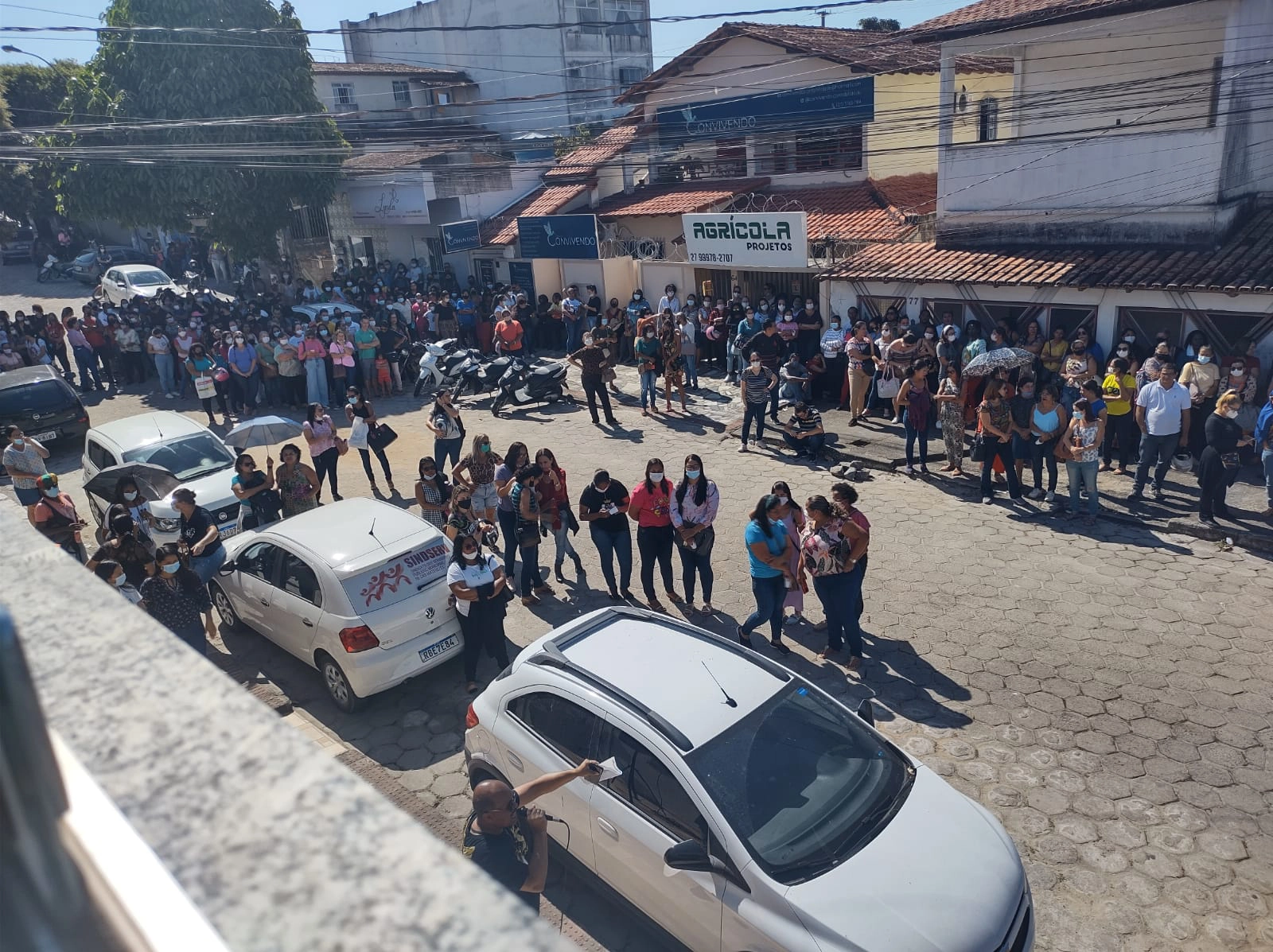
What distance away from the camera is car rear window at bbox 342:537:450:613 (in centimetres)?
791

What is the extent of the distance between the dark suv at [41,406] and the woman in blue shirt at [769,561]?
14054 mm

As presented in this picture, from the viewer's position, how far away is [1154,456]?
11.4m

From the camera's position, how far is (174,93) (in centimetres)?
2741

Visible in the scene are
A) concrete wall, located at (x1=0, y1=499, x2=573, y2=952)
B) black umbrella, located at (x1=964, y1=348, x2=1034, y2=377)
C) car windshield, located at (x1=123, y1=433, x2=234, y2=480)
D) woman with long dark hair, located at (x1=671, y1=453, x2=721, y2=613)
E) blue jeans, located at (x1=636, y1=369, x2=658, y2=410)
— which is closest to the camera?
concrete wall, located at (x1=0, y1=499, x2=573, y2=952)

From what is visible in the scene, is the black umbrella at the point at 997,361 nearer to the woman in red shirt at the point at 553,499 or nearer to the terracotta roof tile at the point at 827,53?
the woman in red shirt at the point at 553,499

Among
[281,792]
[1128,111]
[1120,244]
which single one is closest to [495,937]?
[281,792]

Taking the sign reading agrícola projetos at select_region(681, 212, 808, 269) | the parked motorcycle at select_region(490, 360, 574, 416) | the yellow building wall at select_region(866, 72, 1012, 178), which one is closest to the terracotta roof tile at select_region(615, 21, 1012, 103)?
the yellow building wall at select_region(866, 72, 1012, 178)

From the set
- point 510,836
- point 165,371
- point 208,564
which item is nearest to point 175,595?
point 208,564

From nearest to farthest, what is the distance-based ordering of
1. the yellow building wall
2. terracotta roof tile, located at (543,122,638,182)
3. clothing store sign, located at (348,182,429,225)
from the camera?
the yellow building wall < terracotta roof tile, located at (543,122,638,182) < clothing store sign, located at (348,182,429,225)

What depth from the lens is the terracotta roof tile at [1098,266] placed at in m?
12.6

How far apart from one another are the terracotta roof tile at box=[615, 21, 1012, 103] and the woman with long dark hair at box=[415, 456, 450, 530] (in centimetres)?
1498

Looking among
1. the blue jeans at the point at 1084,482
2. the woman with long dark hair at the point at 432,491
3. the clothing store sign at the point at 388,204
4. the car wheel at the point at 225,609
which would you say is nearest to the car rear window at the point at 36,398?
the car wheel at the point at 225,609

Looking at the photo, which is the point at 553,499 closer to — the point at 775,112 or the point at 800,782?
the point at 800,782

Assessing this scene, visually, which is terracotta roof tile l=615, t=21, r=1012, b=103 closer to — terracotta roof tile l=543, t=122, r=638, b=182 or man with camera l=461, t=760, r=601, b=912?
terracotta roof tile l=543, t=122, r=638, b=182
